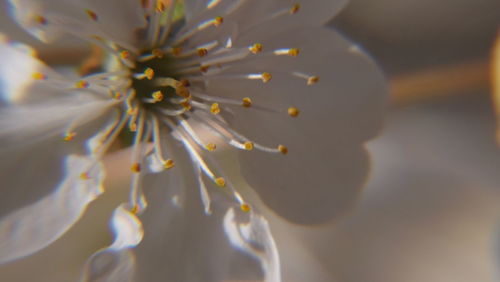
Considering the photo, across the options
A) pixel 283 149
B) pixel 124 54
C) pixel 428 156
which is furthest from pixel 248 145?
pixel 428 156

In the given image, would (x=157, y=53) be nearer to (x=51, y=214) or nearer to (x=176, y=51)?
(x=176, y=51)

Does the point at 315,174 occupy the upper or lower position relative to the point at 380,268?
upper

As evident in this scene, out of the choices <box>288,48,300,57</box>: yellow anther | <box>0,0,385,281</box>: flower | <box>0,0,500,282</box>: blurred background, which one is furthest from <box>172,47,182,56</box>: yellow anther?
<box>0,0,500,282</box>: blurred background

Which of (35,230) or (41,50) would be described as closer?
(35,230)

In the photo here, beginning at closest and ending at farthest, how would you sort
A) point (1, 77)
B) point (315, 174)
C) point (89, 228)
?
point (1, 77) → point (315, 174) → point (89, 228)

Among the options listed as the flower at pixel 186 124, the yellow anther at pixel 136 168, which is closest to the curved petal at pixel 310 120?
the flower at pixel 186 124

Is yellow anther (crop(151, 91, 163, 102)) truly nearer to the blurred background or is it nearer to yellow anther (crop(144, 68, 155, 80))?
yellow anther (crop(144, 68, 155, 80))

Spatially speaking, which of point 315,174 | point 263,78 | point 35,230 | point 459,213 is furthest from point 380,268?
point 35,230

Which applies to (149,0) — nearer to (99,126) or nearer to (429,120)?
(99,126)

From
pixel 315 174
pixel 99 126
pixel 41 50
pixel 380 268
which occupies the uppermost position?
pixel 41 50
